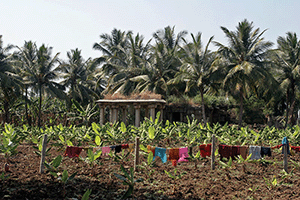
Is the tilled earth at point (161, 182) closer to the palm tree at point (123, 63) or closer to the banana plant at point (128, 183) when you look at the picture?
the banana plant at point (128, 183)

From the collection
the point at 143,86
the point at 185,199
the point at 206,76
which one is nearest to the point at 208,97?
the point at 206,76

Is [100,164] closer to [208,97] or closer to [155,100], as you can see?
[155,100]

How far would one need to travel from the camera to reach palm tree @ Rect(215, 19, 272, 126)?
65.5ft

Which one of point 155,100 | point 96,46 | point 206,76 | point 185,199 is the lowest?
point 185,199

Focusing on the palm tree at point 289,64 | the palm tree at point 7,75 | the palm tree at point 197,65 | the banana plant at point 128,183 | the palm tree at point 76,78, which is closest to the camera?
the banana plant at point 128,183

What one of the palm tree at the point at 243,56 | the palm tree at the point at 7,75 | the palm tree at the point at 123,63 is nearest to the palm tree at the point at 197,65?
the palm tree at the point at 243,56

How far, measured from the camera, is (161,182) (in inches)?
248

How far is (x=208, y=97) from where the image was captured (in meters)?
25.0

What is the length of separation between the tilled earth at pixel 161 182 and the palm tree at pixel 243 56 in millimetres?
12879

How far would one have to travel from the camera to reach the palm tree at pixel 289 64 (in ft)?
70.6

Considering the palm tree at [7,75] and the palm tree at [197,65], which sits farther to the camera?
the palm tree at [197,65]

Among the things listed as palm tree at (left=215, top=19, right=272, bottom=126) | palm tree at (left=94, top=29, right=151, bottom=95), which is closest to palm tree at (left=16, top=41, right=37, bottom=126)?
palm tree at (left=94, top=29, right=151, bottom=95)

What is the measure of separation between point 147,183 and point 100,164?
178 centimetres

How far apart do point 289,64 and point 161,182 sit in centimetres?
1891
